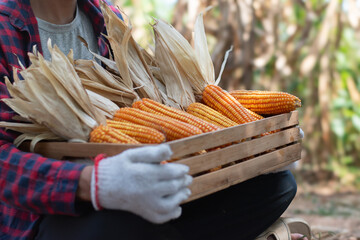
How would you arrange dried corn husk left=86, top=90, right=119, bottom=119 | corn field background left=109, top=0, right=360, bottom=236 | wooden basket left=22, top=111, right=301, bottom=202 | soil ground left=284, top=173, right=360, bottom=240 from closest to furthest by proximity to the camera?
1. wooden basket left=22, top=111, right=301, bottom=202
2. dried corn husk left=86, top=90, right=119, bottom=119
3. soil ground left=284, top=173, right=360, bottom=240
4. corn field background left=109, top=0, right=360, bottom=236

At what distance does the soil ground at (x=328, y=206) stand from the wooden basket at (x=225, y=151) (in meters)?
1.02

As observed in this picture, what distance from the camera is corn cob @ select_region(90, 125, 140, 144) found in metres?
1.26

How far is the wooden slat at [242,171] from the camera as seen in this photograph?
121cm

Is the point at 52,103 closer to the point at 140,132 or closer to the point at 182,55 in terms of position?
the point at 140,132

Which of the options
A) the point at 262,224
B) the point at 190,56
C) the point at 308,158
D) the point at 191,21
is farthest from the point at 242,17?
the point at 262,224

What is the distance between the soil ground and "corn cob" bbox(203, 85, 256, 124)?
1067mm

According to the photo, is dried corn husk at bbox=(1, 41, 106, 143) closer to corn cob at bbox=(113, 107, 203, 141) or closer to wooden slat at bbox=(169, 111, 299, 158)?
corn cob at bbox=(113, 107, 203, 141)

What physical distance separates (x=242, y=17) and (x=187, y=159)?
346cm

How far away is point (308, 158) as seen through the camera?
5051 millimetres

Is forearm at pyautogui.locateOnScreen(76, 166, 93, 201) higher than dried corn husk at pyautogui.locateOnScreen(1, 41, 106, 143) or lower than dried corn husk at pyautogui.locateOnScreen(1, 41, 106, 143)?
lower

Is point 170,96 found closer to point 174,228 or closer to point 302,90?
point 174,228

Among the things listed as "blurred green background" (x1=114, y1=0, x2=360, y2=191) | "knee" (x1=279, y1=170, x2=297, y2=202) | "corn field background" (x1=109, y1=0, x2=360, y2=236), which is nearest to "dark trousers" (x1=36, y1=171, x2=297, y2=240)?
"knee" (x1=279, y1=170, x2=297, y2=202)

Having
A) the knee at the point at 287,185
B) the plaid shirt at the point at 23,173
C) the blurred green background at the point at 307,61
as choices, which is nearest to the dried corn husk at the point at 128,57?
the plaid shirt at the point at 23,173

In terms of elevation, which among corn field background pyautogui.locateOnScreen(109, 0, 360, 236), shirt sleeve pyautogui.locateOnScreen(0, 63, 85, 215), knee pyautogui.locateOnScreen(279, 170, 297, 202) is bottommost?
corn field background pyautogui.locateOnScreen(109, 0, 360, 236)
